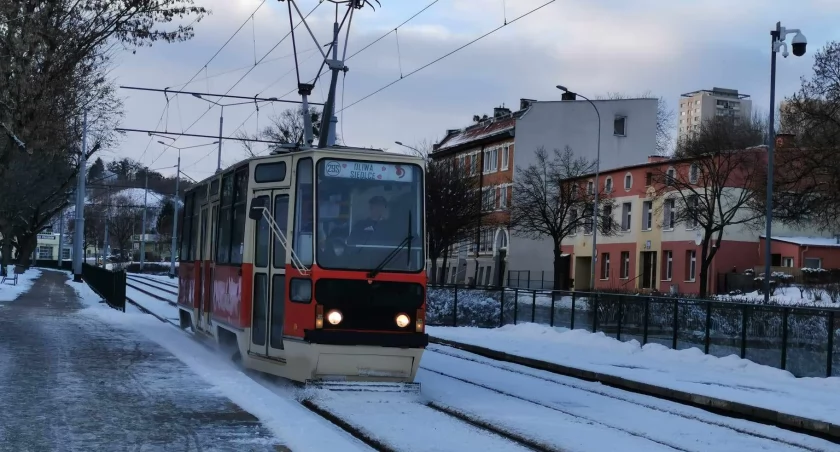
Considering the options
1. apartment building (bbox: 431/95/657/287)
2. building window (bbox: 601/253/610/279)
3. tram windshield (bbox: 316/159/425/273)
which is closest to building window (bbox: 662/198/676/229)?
building window (bbox: 601/253/610/279)

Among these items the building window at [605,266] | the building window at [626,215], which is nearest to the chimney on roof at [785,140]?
the building window at [626,215]

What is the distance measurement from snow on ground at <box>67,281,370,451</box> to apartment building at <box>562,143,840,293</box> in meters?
35.1

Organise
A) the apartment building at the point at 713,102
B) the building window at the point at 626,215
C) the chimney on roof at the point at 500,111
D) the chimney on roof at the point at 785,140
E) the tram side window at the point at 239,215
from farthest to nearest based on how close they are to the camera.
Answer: the apartment building at the point at 713,102 → the chimney on roof at the point at 500,111 → the building window at the point at 626,215 → the chimney on roof at the point at 785,140 → the tram side window at the point at 239,215

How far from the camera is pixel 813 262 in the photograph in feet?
172

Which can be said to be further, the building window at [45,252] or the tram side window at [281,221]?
the building window at [45,252]

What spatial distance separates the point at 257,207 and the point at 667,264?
46795 millimetres

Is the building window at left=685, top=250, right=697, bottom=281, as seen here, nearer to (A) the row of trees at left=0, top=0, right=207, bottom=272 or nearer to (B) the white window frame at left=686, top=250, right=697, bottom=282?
(B) the white window frame at left=686, top=250, right=697, bottom=282

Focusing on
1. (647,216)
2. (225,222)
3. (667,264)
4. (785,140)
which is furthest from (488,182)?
(225,222)

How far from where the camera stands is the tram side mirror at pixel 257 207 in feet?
43.8

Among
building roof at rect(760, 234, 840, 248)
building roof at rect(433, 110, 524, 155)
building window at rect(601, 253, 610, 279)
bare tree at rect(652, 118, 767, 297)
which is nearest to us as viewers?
bare tree at rect(652, 118, 767, 297)

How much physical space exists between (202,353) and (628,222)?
4675 cm

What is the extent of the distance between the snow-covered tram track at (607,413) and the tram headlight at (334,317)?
5.30ft

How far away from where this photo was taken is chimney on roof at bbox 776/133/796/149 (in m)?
38.2

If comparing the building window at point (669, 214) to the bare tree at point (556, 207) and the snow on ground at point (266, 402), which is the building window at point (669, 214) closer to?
the bare tree at point (556, 207)
